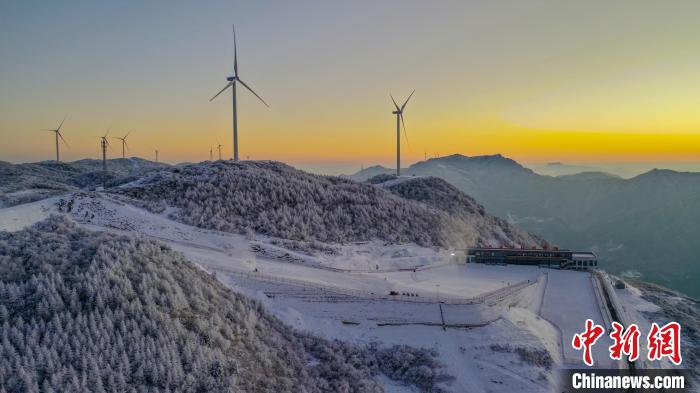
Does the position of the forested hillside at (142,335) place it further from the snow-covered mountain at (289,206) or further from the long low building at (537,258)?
the long low building at (537,258)

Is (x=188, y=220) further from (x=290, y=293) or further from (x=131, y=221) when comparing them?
(x=290, y=293)

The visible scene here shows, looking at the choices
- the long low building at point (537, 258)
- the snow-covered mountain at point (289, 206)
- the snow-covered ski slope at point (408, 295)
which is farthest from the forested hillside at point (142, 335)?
the long low building at point (537, 258)

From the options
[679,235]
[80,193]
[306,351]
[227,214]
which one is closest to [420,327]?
[306,351]

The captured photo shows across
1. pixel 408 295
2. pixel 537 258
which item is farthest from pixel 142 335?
pixel 537 258

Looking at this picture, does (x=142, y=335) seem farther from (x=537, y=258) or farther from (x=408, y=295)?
(x=537, y=258)

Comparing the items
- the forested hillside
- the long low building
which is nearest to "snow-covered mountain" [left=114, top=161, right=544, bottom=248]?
the long low building
